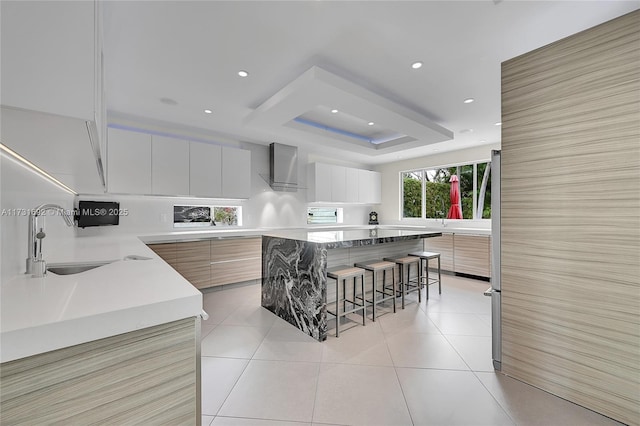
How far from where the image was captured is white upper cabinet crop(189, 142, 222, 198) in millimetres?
4035

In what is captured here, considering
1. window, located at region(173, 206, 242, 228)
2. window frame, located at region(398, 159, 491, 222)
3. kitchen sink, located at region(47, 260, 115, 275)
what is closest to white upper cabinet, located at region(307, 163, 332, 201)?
window, located at region(173, 206, 242, 228)

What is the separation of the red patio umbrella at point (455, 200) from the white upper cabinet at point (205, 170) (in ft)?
15.6

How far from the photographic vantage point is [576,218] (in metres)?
1.61

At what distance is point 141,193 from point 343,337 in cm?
331

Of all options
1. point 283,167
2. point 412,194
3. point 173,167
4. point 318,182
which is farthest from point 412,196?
point 173,167

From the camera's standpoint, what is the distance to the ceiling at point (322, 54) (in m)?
1.78

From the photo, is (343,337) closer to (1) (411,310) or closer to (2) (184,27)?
(1) (411,310)

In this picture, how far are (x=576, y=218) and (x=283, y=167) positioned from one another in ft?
14.0

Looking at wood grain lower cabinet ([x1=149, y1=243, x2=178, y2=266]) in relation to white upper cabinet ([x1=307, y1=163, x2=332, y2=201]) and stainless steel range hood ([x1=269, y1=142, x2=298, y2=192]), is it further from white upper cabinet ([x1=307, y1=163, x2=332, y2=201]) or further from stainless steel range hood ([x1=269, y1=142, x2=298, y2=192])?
white upper cabinet ([x1=307, y1=163, x2=332, y2=201])

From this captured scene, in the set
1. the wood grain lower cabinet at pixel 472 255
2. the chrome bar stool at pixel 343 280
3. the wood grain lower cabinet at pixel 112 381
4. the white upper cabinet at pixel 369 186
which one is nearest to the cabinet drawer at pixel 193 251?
the chrome bar stool at pixel 343 280

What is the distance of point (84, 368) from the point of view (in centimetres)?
68

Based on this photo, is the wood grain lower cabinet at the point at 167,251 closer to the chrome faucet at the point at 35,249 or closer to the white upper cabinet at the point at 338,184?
the chrome faucet at the point at 35,249

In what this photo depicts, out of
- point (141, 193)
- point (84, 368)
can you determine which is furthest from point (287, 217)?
point (84, 368)

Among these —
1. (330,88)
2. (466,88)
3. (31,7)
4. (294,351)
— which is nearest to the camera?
(31,7)
